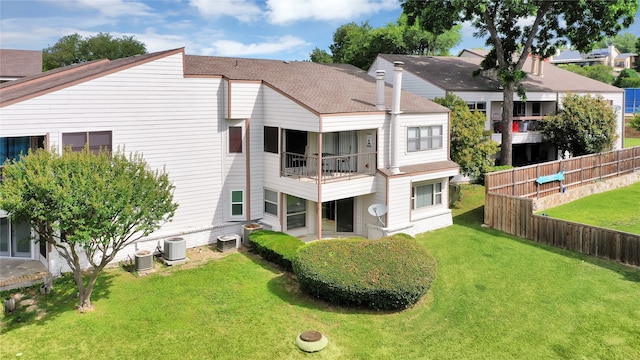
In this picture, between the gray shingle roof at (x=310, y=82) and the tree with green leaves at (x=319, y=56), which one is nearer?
the gray shingle roof at (x=310, y=82)

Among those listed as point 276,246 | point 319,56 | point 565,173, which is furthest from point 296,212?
point 319,56

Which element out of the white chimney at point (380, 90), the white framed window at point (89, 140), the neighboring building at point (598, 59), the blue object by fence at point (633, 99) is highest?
the neighboring building at point (598, 59)

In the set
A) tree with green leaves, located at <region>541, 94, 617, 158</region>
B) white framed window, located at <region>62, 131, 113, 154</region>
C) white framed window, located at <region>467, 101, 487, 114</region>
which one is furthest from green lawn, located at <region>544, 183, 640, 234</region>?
white framed window, located at <region>62, 131, 113, 154</region>

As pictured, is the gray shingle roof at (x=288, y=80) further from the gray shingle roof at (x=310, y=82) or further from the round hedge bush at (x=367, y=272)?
the round hedge bush at (x=367, y=272)

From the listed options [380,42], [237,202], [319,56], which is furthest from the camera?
[319,56]

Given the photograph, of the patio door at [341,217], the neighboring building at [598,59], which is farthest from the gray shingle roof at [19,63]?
the neighboring building at [598,59]

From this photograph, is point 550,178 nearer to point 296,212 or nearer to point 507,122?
point 507,122
